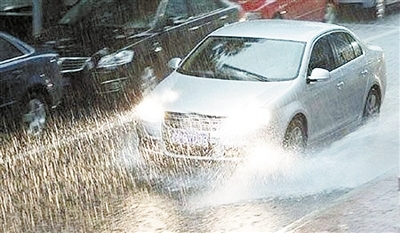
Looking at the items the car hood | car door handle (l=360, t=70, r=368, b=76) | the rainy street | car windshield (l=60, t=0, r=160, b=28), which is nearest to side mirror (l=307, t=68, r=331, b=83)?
the car hood

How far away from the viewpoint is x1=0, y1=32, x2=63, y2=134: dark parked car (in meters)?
10.4

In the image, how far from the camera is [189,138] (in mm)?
8633

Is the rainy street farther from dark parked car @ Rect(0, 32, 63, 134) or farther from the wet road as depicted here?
dark parked car @ Rect(0, 32, 63, 134)

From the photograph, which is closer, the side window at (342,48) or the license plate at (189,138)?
the license plate at (189,138)

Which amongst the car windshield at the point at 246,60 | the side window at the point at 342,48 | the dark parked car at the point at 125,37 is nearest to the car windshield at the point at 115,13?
the dark parked car at the point at 125,37

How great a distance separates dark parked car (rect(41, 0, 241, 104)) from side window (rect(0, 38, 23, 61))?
1174mm

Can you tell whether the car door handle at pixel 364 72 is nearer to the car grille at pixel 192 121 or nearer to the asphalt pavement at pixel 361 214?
the car grille at pixel 192 121

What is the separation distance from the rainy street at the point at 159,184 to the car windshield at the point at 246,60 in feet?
3.20

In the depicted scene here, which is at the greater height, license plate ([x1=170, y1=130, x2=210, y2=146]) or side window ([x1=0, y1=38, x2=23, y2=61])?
side window ([x1=0, y1=38, x2=23, y2=61])

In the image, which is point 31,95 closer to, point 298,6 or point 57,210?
point 57,210

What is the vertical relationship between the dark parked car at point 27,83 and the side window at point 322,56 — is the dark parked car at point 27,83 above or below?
above

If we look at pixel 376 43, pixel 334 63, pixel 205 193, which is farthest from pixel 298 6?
pixel 205 193

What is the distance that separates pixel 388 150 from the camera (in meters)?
9.91

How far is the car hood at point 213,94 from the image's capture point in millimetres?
8812
